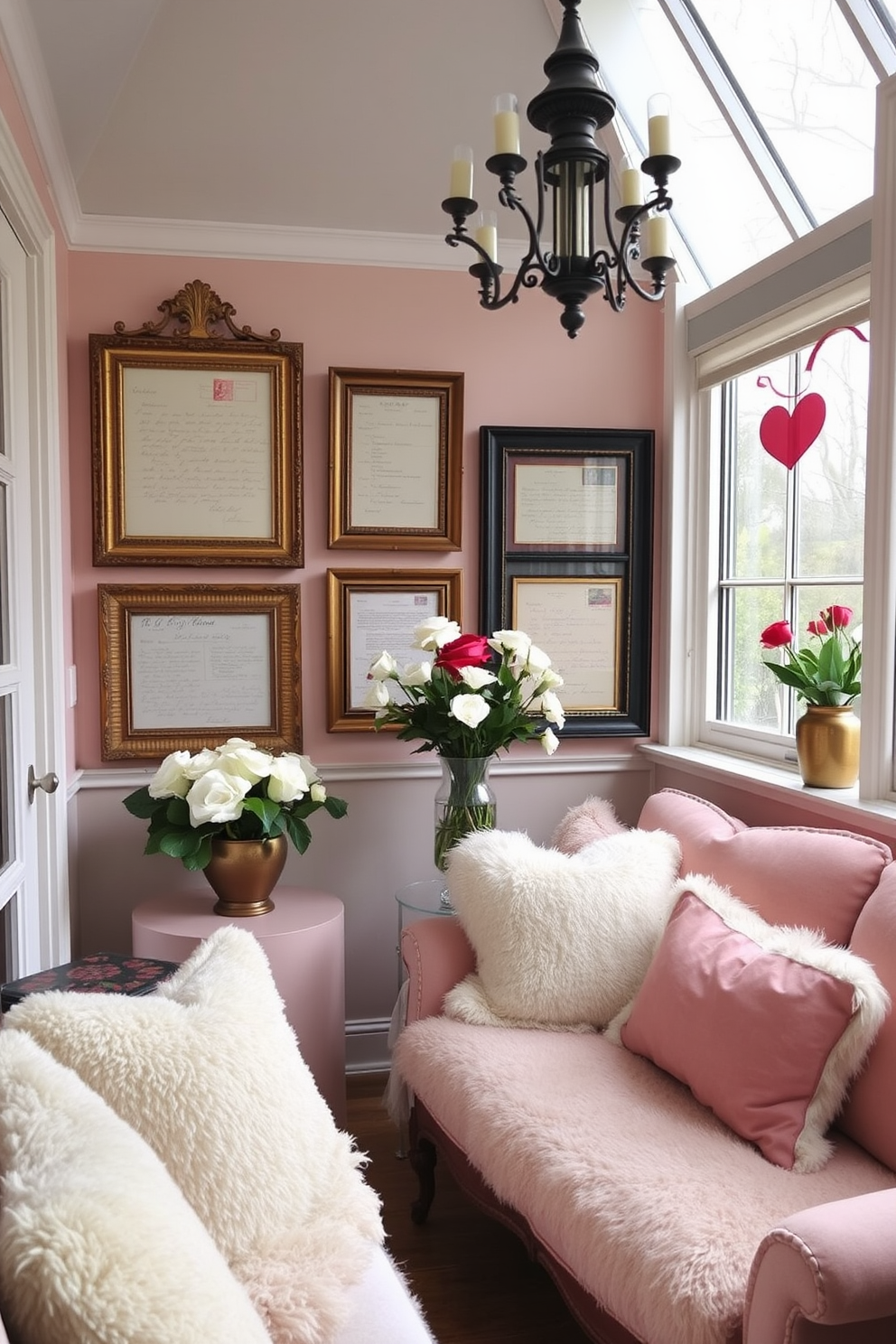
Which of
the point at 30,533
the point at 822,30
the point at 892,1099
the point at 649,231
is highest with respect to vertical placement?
the point at 822,30

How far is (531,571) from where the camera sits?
9.72 feet

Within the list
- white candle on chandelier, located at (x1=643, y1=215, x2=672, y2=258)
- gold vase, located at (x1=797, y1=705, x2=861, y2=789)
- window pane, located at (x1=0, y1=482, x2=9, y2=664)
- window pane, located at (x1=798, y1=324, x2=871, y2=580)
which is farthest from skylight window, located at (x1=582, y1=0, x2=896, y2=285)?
window pane, located at (x1=0, y1=482, x2=9, y2=664)

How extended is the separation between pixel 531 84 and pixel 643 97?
1.05 ft

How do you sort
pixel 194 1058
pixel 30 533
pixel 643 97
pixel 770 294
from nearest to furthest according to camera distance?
pixel 194 1058, pixel 30 533, pixel 770 294, pixel 643 97

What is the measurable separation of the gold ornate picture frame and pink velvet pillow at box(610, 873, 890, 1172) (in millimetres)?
1545

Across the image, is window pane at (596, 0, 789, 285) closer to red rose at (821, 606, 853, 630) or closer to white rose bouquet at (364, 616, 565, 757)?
red rose at (821, 606, 853, 630)

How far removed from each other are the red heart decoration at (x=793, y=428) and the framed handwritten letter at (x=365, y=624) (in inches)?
36.1

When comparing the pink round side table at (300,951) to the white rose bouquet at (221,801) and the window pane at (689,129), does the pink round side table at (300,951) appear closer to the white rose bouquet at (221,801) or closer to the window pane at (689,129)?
the white rose bouquet at (221,801)

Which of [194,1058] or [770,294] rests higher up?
[770,294]

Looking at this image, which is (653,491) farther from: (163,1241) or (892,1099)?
(163,1241)

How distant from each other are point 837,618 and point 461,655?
84 cm

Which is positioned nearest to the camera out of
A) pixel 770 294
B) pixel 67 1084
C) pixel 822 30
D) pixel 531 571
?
pixel 67 1084

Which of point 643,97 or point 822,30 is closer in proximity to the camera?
point 822,30

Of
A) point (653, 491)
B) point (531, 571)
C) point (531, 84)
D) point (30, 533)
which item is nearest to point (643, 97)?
point (531, 84)
